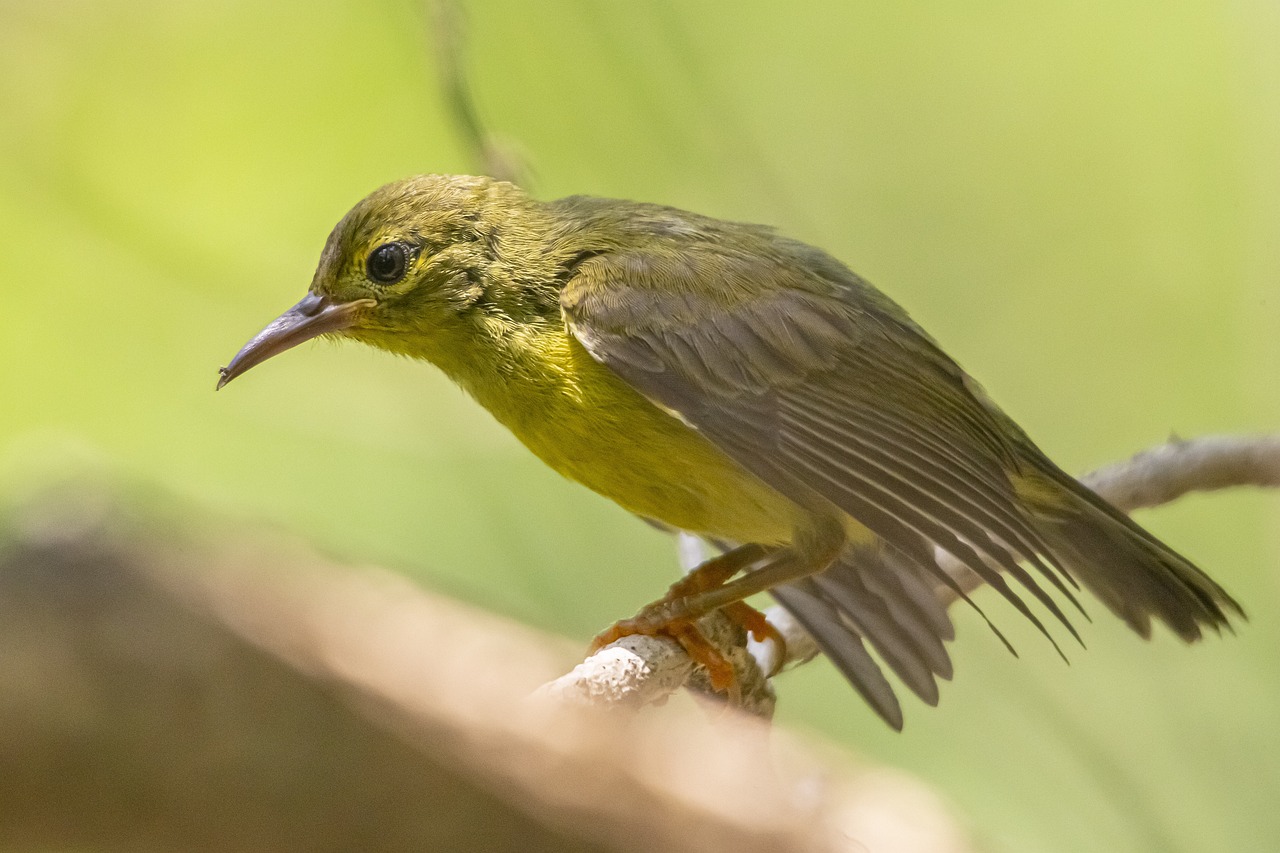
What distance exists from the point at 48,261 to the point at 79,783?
611 centimetres

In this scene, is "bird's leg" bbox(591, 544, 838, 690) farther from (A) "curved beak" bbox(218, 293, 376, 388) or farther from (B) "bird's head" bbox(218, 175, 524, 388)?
(A) "curved beak" bbox(218, 293, 376, 388)

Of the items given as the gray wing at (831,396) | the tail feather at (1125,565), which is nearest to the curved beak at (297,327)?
the gray wing at (831,396)

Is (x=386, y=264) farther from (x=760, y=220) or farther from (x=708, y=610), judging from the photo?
(x=760, y=220)

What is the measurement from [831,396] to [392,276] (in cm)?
138

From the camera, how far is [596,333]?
354 centimetres

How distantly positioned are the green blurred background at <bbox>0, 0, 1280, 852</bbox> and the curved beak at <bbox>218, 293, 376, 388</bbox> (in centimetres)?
192

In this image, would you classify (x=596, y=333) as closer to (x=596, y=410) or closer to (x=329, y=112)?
(x=596, y=410)

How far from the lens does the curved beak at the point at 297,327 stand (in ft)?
12.0

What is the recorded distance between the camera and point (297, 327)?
3.76m

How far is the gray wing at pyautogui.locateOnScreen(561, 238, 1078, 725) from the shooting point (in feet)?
11.1

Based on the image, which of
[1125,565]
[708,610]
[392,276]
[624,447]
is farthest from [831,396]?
[392,276]

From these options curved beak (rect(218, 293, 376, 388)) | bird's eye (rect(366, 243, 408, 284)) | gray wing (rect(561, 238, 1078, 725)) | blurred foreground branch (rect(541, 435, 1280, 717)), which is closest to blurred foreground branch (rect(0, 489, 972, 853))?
gray wing (rect(561, 238, 1078, 725))

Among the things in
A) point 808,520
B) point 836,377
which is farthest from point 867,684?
point 836,377

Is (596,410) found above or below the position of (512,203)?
below
